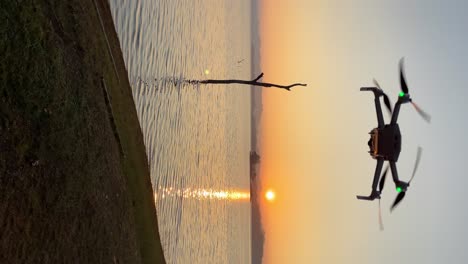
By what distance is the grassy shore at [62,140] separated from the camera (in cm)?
344

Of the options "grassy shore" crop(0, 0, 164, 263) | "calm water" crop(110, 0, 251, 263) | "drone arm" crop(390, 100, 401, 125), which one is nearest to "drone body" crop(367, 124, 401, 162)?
"drone arm" crop(390, 100, 401, 125)

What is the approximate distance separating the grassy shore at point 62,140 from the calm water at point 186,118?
92.6 inches

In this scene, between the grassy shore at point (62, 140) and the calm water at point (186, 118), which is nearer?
the grassy shore at point (62, 140)

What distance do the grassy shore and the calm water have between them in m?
2.35

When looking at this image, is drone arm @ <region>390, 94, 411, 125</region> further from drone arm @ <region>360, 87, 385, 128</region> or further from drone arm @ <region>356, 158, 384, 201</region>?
drone arm @ <region>356, 158, 384, 201</region>

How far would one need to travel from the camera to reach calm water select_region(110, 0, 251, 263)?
9.02 meters

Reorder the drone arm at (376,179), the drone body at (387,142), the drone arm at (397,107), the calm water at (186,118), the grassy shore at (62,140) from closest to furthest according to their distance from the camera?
the grassy shore at (62,140) → the calm water at (186,118) → the drone body at (387,142) → the drone arm at (397,107) → the drone arm at (376,179)

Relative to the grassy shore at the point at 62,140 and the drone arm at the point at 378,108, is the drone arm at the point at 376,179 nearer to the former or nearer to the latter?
the drone arm at the point at 378,108

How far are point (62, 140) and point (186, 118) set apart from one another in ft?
25.8

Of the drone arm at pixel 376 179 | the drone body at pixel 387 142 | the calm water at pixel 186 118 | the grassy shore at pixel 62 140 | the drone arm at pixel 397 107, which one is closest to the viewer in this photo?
the grassy shore at pixel 62 140

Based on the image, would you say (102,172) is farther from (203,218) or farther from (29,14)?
(203,218)

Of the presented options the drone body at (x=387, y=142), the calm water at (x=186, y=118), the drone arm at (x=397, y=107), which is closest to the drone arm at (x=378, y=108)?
the drone body at (x=387, y=142)

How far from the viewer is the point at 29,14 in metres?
3.85

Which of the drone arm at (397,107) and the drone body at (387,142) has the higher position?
the drone arm at (397,107)
